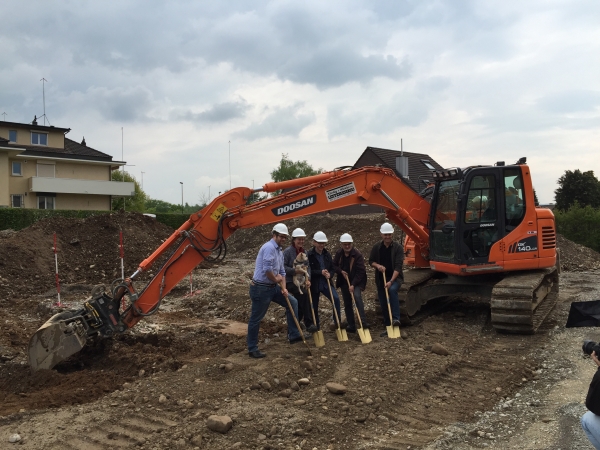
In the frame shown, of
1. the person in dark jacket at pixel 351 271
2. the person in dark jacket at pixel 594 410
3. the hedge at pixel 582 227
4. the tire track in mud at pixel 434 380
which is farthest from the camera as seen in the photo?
the hedge at pixel 582 227

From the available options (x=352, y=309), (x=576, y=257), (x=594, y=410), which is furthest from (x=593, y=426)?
(x=576, y=257)

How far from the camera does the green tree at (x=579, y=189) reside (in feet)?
115

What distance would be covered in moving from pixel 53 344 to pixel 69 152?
111 ft

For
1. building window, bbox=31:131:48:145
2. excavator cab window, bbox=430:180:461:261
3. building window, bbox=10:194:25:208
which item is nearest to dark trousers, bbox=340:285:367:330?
excavator cab window, bbox=430:180:461:261

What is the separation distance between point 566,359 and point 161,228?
18.6 meters

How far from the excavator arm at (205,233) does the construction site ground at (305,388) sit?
469 millimetres

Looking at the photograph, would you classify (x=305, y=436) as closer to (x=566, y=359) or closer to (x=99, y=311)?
(x=99, y=311)

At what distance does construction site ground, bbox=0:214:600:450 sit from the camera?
4.94m

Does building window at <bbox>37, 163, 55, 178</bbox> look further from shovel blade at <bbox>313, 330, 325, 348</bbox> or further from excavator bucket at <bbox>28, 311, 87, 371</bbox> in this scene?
shovel blade at <bbox>313, 330, 325, 348</bbox>

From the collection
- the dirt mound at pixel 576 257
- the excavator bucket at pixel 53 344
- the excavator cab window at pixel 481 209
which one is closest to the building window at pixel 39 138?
the dirt mound at pixel 576 257

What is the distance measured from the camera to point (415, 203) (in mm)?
9586

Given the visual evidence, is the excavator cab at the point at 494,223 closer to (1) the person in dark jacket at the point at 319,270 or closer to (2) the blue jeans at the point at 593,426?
(1) the person in dark jacket at the point at 319,270

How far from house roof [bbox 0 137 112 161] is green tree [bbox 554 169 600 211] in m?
30.0

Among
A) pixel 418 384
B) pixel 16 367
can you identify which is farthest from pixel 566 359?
pixel 16 367
